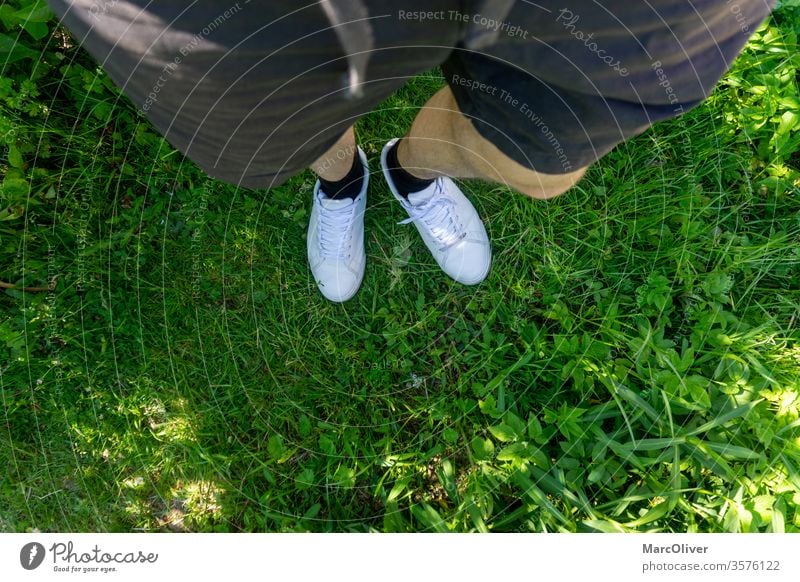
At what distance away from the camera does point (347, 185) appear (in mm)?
1291

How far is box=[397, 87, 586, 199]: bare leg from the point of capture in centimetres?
91

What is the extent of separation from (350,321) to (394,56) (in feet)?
2.84

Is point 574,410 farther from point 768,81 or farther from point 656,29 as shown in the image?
point 768,81

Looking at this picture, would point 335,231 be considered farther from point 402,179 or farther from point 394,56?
point 394,56

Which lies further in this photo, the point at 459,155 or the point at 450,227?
the point at 450,227

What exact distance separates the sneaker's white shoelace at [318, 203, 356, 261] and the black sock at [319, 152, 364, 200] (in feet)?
0.11

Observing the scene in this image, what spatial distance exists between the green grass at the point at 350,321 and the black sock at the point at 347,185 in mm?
128

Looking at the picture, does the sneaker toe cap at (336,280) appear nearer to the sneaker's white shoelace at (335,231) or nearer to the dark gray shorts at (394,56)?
the sneaker's white shoelace at (335,231)

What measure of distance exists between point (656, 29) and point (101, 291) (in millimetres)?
1464

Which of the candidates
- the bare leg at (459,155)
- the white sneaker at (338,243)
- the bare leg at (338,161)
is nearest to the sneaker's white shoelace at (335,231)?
the white sneaker at (338,243)

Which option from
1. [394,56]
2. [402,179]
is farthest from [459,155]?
[394,56]

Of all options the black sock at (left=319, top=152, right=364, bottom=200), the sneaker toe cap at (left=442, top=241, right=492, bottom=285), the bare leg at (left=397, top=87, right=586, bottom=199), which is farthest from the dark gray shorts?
the sneaker toe cap at (left=442, top=241, right=492, bottom=285)
